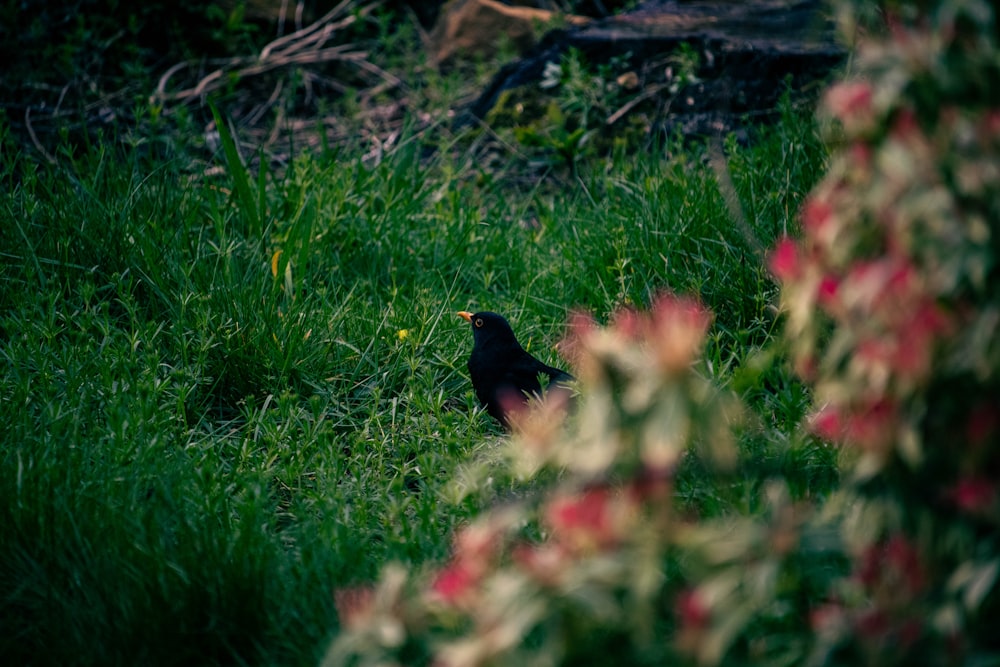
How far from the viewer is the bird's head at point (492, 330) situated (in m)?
3.34

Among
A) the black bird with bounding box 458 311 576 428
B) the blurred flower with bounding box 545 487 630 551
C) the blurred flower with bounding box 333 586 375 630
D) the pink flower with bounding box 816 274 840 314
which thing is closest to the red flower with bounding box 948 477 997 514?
the pink flower with bounding box 816 274 840 314

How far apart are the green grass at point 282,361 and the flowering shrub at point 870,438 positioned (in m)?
0.28

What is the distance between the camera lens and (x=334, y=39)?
22.6ft

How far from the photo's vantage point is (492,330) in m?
3.36

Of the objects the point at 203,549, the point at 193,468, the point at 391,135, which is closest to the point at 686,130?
the point at 391,135

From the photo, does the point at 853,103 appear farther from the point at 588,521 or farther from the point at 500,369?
the point at 500,369

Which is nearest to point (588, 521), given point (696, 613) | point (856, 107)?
point (696, 613)

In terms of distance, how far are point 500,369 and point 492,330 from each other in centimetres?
16

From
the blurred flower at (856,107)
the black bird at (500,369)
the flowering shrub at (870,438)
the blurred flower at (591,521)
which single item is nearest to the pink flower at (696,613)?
the flowering shrub at (870,438)

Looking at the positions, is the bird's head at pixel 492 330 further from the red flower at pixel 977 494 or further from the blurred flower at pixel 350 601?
the red flower at pixel 977 494

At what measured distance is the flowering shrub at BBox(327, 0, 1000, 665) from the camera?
1.39 metres

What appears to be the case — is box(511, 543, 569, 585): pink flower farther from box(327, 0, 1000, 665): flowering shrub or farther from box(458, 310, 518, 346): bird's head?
box(458, 310, 518, 346): bird's head

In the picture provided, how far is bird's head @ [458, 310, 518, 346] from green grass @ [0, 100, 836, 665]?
0.68 ft

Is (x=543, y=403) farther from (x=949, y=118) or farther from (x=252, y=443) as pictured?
(x=949, y=118)
